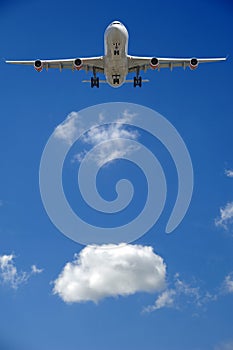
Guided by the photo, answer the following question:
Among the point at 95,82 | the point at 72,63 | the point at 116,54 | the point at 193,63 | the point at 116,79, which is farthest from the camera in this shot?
the point at 95,82

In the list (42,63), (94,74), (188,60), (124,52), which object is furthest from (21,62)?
(188,60)

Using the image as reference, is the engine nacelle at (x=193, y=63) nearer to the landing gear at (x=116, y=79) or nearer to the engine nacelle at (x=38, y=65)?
the landing gear at (x=116, y=79)

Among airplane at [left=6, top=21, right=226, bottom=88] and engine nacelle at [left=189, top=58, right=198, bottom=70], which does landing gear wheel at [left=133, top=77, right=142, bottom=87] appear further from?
engine nacelle at [left=189, top=58, right=198, bottom=70]

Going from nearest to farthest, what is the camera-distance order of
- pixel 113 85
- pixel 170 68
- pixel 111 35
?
pixel 111 35, pixel 113 85, pixel 170 68

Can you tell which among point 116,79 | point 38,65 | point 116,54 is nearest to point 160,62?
point 116,79

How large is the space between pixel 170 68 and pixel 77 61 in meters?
11.5

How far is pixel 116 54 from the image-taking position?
226 ft

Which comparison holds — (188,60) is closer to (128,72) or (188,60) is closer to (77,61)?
(128,72)

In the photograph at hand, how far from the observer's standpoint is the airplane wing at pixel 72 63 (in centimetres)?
7469

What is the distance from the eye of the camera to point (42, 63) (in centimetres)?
7544

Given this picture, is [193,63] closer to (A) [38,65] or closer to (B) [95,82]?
(B) [95,82]

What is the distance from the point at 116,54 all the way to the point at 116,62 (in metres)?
1.30

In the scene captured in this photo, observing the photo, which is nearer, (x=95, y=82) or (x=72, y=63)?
(x=72, y=63)

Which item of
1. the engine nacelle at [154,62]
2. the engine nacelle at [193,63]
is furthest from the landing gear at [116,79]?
the engine nacelle at [193,63]
